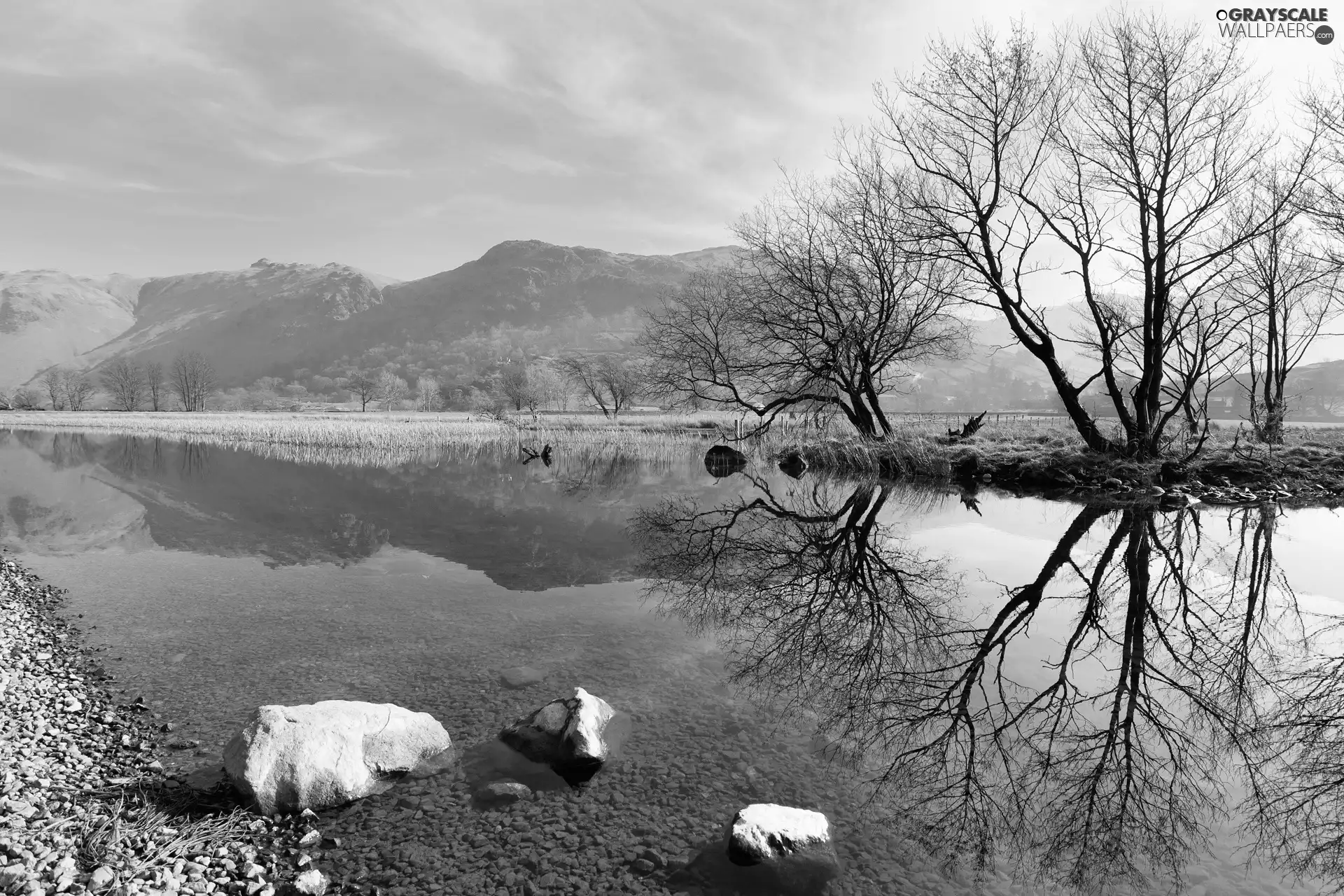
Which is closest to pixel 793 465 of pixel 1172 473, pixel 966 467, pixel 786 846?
pixel 966 467

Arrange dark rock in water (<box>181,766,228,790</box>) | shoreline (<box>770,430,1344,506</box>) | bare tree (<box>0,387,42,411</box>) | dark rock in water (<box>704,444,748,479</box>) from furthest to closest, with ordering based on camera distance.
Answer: bare tree (<box>0,387,42,411</box>) → dark rock in water (<box>704,444,748,479</box>) → shoreline (<box>770,430,1344,506</box>) → dark rock in water (<box>181,766,228,790</box>)

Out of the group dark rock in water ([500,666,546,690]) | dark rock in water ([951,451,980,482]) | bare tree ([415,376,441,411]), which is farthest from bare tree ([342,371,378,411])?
dark rock in water ([500,666,546,690])

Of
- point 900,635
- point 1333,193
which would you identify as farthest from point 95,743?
point 1333,193

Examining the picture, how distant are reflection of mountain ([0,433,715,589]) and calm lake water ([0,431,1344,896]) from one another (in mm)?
214

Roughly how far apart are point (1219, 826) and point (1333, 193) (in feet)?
83.2

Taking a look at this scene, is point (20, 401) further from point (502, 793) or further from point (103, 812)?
point (502, 793)

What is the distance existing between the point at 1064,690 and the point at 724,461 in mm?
25304

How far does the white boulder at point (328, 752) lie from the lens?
4750mm

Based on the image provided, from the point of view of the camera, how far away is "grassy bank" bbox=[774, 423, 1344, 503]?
66.8 feet

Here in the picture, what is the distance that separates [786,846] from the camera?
4270 millimetres

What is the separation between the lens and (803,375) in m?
29.3

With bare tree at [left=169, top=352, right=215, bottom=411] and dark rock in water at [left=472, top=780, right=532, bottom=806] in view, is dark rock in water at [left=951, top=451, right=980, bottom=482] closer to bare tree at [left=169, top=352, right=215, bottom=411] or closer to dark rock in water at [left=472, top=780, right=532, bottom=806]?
dark rock in water at [left=472, top=780, right=532, bottom=806]

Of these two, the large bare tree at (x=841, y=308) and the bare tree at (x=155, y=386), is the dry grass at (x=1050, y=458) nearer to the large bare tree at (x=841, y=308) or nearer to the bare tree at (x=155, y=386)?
the large bare tree at (x=841, y=308)

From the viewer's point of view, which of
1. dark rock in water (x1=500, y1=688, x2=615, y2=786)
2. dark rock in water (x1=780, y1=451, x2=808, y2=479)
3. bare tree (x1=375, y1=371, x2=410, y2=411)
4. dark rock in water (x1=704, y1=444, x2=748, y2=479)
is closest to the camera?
dark rock in water (x1=500, y1=688, x2=615, y2=786)
